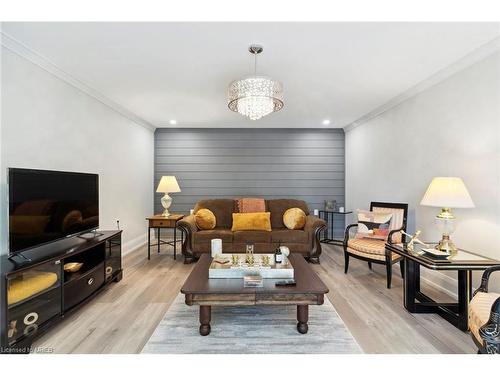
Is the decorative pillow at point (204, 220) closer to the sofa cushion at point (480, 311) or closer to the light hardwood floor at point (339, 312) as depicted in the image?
the light hardwood floor at point (339, 312)

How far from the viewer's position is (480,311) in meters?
1.55

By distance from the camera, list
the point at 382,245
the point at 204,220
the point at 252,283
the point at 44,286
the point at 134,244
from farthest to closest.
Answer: the point at 134,244
the point at 204,220
the point at 382,245
the point at 252,283
the point at 44,286

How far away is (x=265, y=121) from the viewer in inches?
192

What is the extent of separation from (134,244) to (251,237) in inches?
90.1

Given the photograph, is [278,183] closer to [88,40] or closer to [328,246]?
[328,246]

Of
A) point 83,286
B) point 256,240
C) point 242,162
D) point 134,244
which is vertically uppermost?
point 242,162

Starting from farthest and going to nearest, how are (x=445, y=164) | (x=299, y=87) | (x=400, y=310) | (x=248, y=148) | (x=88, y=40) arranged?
(x=248, y=148)
(x=299, y=87)
(x=445, y=164)
(x=400, y=310)
(x=88, y=40)

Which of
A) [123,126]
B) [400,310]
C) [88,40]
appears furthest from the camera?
[123,126]

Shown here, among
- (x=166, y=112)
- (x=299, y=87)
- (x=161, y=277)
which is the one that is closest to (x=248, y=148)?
(x=166, y=112)

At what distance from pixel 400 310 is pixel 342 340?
888mm

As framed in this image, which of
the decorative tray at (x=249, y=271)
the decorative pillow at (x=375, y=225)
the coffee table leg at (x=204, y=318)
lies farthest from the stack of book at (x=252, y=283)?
the decorative pillow at (x=375, y=225)

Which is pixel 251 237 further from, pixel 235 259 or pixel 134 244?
pixel 134 244

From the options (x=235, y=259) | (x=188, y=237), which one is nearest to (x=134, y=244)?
(x=188, y=237)

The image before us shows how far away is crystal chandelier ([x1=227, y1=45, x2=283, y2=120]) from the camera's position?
238 centimetres
